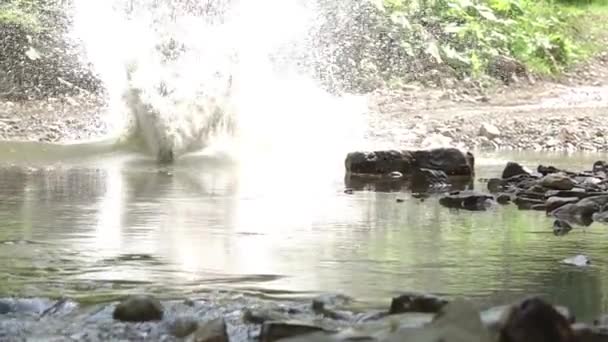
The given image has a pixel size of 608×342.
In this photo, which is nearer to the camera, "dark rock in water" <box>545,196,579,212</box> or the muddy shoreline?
"dark rock in water" <box>545,196,579,212</box>

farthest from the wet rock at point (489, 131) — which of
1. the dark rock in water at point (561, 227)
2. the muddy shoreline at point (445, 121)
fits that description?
the dark rock in water at point (561, 227)

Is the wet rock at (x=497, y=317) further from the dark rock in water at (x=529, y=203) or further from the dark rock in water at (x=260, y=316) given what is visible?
the dark rock in water at (x=529, y=203)

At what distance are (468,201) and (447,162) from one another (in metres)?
2.50

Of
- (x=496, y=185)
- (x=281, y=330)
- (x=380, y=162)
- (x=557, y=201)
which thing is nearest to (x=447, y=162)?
(x=380, y=162)

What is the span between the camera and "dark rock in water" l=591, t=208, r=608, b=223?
6.28 m

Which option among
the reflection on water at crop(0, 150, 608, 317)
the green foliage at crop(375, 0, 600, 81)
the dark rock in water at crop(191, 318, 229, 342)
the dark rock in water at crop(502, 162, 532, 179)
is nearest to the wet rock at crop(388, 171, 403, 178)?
the dark rock in water at crop(502, 162, 532, 179)

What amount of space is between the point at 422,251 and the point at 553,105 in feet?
44.4

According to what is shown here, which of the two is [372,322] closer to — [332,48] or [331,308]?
[331,308]

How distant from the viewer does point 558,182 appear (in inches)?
311

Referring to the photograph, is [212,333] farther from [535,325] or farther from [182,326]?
[535,325]

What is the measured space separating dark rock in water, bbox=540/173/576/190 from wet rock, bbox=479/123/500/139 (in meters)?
7.71

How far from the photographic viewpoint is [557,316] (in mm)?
2918

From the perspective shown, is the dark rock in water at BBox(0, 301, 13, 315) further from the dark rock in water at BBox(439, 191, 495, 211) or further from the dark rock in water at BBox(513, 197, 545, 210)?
the dark rock in water at BBox(513, 197, 545, 210)

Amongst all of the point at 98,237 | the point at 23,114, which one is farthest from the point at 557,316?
the point at 23,114
